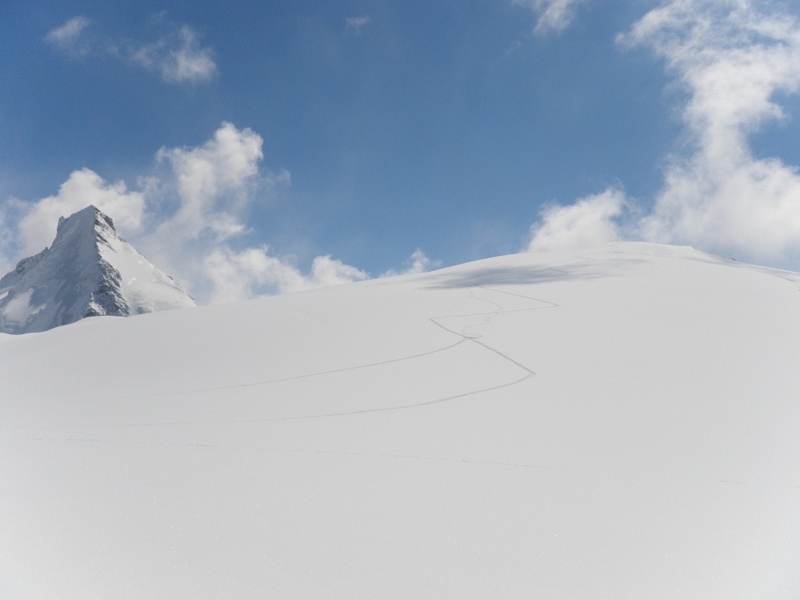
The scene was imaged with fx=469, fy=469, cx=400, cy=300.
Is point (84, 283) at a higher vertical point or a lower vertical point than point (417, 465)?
higher

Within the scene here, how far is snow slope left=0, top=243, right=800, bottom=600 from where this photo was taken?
1999 millimetres

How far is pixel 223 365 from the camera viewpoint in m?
5.39

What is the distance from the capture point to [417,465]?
2.87 metres

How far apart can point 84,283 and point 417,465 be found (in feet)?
432

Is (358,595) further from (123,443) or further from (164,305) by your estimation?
(164,305)

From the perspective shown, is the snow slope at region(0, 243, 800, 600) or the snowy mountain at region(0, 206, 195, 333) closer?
the snow slope at region(0, 243, 800, 600)

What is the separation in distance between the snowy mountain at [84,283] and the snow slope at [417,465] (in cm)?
11490

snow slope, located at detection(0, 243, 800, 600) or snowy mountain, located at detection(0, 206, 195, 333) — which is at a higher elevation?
snowy mountain, located at detection(0, 206, 195, 333)

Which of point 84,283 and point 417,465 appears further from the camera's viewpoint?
point 84,283

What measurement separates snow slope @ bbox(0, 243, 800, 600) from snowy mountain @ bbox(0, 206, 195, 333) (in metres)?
115

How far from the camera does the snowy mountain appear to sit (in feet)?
358

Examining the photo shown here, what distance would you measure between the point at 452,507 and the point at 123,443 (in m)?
2.44

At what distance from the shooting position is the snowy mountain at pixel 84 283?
10912 centimetres

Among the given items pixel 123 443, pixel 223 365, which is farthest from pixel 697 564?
pixel 223 365
